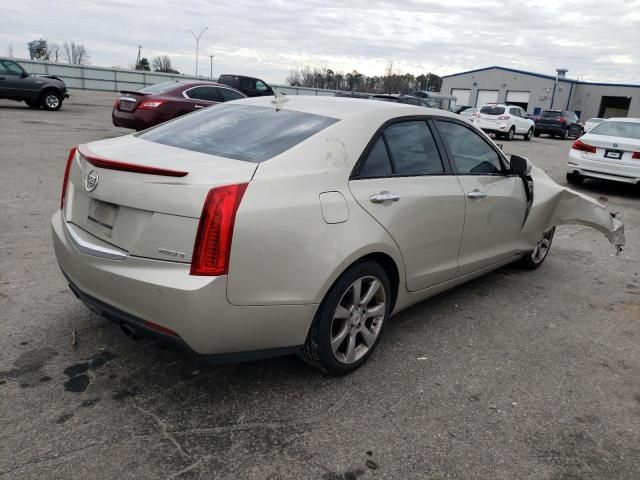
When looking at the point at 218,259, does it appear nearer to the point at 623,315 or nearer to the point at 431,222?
the point at 431,222

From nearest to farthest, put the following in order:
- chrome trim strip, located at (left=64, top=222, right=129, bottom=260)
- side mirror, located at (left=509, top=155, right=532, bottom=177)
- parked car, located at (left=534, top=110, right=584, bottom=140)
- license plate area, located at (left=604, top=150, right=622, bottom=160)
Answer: chrome trim strip, located at (left=64, top=222, right=129, bottom=260)
side mirror, located at (left=509, top=155, right=532, bottom=177)
license plate area, located at (left=604, top=150, right=622, bottom=160)
parked car, located at (left=534, top=110, right=584, bottom=140)

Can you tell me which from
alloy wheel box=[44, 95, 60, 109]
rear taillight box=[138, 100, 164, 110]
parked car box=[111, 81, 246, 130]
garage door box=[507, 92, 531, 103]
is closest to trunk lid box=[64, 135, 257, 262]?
parked car box=[111, 81, 246, 130]

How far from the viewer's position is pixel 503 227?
14.7ft

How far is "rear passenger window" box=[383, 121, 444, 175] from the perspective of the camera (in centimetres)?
347

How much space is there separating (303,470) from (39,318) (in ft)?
7.54

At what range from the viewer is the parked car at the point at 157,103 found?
1227 cm

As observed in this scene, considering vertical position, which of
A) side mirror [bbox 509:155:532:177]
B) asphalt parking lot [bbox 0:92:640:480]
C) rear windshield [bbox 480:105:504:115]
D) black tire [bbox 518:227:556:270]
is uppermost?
rear windshield [bbox 480:105:504:115]

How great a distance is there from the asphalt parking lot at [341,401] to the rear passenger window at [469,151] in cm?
115

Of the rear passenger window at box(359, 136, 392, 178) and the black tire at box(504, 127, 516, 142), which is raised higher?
the rear passenger window at box(359, 136, 392, 178)

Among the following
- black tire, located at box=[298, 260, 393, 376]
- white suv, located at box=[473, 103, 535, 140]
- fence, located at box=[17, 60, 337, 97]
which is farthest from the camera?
fence, located at box=[17, 60, 337, 97]

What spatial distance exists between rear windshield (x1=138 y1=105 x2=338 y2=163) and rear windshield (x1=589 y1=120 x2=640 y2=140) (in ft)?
31.8

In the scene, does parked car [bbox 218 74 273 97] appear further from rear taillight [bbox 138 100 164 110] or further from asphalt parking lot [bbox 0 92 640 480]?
asphalt parking lot [bbox 0 92 640 480]

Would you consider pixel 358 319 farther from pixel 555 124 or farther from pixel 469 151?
pixel 555 124

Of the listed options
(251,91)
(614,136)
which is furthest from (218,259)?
(251,91)
